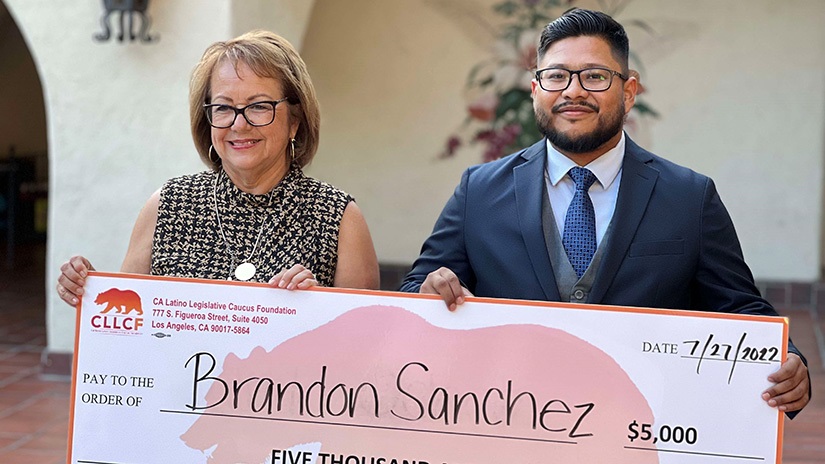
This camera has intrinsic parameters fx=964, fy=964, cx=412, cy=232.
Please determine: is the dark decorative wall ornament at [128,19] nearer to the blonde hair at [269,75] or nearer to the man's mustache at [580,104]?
the blonde hair at [269,75]

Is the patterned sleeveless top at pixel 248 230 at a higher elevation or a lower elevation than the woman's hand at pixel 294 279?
Answer: higher

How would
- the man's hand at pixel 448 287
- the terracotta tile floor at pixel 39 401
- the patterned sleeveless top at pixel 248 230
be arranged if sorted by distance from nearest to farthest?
the man's hand at pixel 448 287 → the patterned sleeveless top at pixel 248 230 → the terracotta tile floor at pixel 39 401

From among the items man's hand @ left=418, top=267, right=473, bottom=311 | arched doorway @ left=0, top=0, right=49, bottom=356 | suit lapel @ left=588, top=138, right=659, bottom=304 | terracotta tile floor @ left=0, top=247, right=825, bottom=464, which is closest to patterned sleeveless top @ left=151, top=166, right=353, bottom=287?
man's hand @ left=418, top=267, right=473, bottom=311

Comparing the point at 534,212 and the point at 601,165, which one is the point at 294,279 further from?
the point at 601,165

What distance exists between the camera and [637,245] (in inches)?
79.0

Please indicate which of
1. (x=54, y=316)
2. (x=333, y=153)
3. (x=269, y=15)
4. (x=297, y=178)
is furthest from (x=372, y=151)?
(x=297, y=178)

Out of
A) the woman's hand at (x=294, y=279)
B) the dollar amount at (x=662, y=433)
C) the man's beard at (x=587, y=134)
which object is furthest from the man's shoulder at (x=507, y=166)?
the dollar amount at (x=662, y=433)

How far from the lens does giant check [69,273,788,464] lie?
1.93m

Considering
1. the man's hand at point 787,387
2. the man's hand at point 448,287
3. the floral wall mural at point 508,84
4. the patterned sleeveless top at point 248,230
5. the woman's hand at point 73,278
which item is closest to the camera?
the man's hand at point 787,387

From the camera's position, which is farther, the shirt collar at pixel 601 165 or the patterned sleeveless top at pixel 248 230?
the patterned sleeveless top at pixel 248 230

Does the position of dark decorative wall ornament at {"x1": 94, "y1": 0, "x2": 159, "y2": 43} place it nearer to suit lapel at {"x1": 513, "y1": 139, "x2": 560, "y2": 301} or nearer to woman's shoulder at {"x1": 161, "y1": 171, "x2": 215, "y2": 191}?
woman's shoulder at {"x1": 161, "y1": 171, "x2": 215, "y2": 191}

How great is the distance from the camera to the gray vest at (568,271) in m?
2.02

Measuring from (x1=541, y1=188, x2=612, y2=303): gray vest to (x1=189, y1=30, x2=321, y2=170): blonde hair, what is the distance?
2.10 feet

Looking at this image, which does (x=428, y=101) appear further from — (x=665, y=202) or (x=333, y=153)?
(x=665, y=202)
